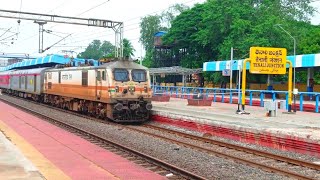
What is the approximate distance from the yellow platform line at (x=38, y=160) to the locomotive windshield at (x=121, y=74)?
7.25 metres

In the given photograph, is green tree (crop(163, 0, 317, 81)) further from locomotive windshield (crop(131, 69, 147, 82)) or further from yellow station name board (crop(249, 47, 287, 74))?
locomotive windshield (crop(131, 69, 147, 82))

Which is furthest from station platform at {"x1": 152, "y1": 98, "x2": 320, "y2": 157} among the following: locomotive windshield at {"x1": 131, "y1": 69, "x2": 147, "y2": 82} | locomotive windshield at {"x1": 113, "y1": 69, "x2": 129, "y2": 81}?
locomotive windshield at {"x1": 113, "y1": 69, "x2": 129, "y2": 81}

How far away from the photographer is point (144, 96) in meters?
20.9

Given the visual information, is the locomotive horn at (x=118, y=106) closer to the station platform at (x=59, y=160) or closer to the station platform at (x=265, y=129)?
the station platform at (x=265, y=129)

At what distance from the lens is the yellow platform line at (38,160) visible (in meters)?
8.20

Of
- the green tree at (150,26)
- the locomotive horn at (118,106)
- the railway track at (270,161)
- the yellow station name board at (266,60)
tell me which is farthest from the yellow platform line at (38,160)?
the green tree at (150,26)

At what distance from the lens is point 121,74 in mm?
20516

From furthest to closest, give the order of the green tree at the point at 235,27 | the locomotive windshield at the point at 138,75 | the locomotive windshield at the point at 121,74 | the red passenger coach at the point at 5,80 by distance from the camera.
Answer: the red passenger coach at the point at 5,80
the green tree at the point at 235,27
the locomotive windshield at the point at 138,75
the locomotive windshield at the point at 121,74

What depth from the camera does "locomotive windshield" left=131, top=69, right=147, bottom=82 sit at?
68.5ft

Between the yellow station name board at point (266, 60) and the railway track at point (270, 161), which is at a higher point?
the yellow station name board at point (266, 60)

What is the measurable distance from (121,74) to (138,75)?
94cm

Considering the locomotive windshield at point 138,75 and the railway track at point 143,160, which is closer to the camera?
the railway track at point 143,160

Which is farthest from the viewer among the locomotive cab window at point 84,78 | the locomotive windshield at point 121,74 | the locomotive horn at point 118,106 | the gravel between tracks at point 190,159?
the locomotive cab window at point 84,78

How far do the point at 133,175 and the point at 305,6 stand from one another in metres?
68.3
